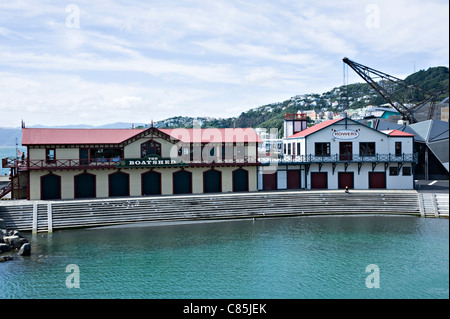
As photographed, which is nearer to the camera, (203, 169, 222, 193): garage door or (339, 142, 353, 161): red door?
(203, 169, 222, 193): garage door

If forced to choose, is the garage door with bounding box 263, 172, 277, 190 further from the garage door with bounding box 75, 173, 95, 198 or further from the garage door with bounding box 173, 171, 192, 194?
the garage door with bounding box 75, 173, 95, 198

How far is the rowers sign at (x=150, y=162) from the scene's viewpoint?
37406 mm

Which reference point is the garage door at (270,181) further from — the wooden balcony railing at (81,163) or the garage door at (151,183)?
the garage door at (151,183)

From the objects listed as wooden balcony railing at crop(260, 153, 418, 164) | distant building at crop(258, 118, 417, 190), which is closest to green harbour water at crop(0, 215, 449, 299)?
distant building at crop(258, 118, 417, 190)

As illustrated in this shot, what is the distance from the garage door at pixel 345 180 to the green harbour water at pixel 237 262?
425 inches

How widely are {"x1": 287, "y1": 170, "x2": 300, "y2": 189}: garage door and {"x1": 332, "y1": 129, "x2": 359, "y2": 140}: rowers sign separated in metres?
5.68

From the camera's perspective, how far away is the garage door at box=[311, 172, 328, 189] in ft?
138

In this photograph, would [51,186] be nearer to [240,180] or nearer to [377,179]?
[240,180]

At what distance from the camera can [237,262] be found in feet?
73.3

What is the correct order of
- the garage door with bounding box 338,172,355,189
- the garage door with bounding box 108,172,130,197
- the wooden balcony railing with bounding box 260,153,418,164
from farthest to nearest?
the garage door with bounding box 338,172,355,189
the wooden balcony railing with bounding box 260,153,418,164
the garage door with bounding box 108,172,130,197

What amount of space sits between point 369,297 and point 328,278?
112 inches

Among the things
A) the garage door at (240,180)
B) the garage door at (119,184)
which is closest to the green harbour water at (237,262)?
the garage door at (119,184)
